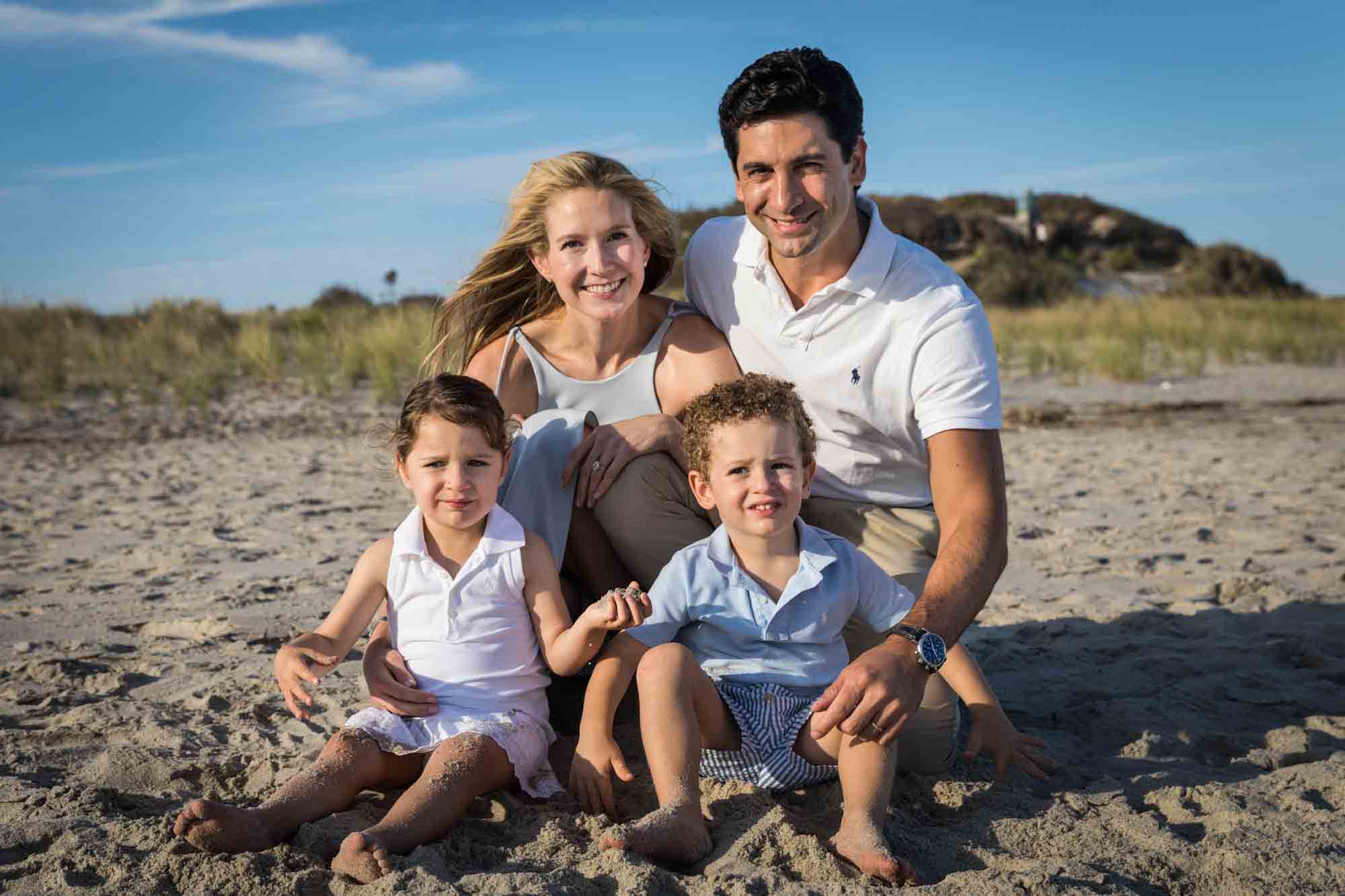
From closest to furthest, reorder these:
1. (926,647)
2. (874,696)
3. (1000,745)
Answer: (874,696) < (926,647) < (1000,745)

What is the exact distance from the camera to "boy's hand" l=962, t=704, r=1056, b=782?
3.11 m

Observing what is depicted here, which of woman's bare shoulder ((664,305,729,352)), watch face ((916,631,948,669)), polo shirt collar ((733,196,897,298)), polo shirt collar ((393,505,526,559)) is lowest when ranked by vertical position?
watch face ((916,631,948,669))

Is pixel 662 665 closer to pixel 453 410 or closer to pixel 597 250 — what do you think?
pixel 453 410

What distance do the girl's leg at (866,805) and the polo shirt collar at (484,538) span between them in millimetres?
922

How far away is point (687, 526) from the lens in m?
3.35

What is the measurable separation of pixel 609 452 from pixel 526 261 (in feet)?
2.71

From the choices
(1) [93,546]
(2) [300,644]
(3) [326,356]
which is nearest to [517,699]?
(2) [300,644]

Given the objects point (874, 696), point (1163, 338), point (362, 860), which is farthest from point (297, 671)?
point (1163, 338)

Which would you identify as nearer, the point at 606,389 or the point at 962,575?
the point at 962,575

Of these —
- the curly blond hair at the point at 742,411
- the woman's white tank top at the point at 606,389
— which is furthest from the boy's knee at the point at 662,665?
the woman's white tank top at the point at 606,389

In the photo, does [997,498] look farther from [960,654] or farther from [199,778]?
[199,778]

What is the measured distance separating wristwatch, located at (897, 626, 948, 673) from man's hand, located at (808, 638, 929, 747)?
0.07ft

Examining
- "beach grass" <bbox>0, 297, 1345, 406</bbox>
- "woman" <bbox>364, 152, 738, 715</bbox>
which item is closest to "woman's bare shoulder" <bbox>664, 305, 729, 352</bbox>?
"woman" <bbox>364, 152, 738, 715</bbox>

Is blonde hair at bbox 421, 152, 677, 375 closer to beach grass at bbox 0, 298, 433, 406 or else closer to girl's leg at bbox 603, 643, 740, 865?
girl's leg at bbox 603, 643, 740, 865
